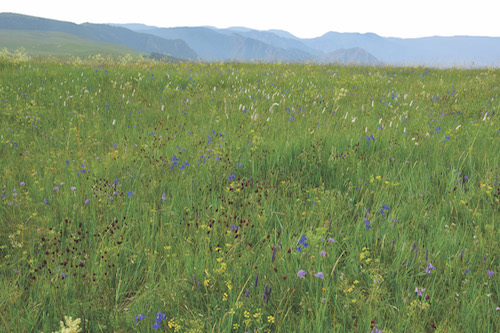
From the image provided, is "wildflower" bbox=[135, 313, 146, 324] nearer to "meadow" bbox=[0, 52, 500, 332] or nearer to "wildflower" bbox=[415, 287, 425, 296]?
"meadow" bbox=[0, 52, 500, 332]

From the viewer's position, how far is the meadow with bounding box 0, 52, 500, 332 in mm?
1788

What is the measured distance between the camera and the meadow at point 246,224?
179 cm

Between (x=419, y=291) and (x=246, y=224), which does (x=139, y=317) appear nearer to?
(x=246, y=224)

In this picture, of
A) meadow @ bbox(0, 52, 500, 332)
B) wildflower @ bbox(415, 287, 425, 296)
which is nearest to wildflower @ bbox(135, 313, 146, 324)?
meadow @ bbox(0, 52, 500, 332)

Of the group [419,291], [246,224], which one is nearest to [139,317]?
[246,224]

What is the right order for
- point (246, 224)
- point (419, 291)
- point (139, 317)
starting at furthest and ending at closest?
point (246, 224)
point (419, 291)
point (139, 317)

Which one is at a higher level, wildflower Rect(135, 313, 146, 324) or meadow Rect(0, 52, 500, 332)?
meadow Rect(0, 52, 500, 332)

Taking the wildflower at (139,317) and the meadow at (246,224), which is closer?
the wildflower at (139,317)

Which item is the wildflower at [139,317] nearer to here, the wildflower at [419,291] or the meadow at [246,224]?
the meadow at [246,224]

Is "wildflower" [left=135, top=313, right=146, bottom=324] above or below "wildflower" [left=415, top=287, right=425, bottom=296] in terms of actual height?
below

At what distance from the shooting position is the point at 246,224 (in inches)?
101

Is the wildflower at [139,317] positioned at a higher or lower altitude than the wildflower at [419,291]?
lower

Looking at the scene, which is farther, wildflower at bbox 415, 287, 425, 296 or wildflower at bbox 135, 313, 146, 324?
wildflower at bbox 415, 287, 425, 296

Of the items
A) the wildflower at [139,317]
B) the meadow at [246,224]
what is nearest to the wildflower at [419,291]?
the meadow at [246,224]
